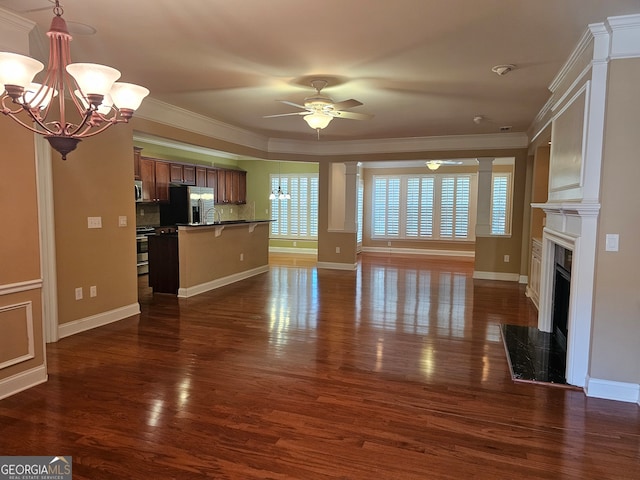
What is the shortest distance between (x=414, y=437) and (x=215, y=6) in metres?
3.02

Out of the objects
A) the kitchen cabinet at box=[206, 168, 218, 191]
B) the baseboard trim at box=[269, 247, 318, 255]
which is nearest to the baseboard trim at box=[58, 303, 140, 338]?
the kitchen cabinet at box=[206, 168, 218, 191]

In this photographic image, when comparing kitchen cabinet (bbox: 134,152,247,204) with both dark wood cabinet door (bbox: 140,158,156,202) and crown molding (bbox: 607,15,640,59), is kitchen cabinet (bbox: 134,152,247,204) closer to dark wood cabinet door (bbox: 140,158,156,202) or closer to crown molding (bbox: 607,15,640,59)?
dark wood cabinet door (bbox: 140,158,156,202)

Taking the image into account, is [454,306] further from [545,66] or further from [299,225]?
[299,225]

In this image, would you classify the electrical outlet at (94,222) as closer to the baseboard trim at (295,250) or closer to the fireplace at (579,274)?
the fireplace at (579,274)

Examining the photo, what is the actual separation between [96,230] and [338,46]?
10.8ft

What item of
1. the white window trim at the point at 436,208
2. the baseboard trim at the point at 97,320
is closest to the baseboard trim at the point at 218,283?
the baseboard trim at the point at 97,320

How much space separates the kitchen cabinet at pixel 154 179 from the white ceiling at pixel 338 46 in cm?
298

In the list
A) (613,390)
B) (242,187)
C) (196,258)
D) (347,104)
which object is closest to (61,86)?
(347,104)

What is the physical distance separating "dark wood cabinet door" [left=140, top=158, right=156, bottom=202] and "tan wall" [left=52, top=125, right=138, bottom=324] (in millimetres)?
2985

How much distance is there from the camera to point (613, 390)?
2920 millimetres

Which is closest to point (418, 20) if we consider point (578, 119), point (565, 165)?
point (578, 119)

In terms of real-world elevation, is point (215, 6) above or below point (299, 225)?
above

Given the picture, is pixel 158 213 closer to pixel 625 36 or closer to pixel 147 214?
pixel 147 214

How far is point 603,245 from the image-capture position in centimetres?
288
